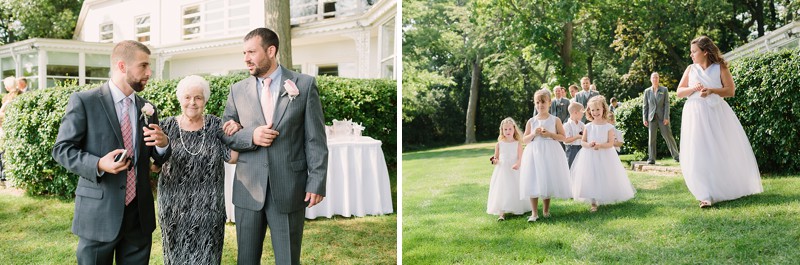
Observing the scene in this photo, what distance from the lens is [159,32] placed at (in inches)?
274

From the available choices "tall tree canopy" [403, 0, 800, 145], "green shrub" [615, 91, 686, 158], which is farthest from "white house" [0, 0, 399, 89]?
"green shrub" [615, 91, 686, 158]

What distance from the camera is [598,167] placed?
326 cm

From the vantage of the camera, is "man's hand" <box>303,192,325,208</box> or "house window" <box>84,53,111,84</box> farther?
"house window" <box>84,53,111,84</box>

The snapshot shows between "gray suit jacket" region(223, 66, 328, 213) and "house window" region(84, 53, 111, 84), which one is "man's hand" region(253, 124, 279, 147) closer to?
"gray suit jacket" region(223, 66, 328, 213)

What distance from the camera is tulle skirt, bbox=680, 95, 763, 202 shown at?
2625mm

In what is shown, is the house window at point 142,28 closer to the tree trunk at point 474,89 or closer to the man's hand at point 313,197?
the tree trunk at point 474,89

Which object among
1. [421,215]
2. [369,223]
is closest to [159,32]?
[369,223]

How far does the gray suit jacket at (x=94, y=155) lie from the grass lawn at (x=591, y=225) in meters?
1.61

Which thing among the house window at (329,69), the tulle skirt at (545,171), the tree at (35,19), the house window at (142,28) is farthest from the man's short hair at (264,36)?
the house window at (329,69)

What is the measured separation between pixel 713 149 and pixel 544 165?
0.83 metres

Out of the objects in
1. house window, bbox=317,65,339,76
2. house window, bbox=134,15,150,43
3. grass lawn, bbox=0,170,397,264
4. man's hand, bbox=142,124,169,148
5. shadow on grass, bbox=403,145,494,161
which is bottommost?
grass lawn, bbox=0,170,397,264

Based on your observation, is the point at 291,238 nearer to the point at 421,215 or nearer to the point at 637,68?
the point at 421,215

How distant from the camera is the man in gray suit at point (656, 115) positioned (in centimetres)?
262

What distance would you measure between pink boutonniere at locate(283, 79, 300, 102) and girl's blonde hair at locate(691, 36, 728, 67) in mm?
1697
